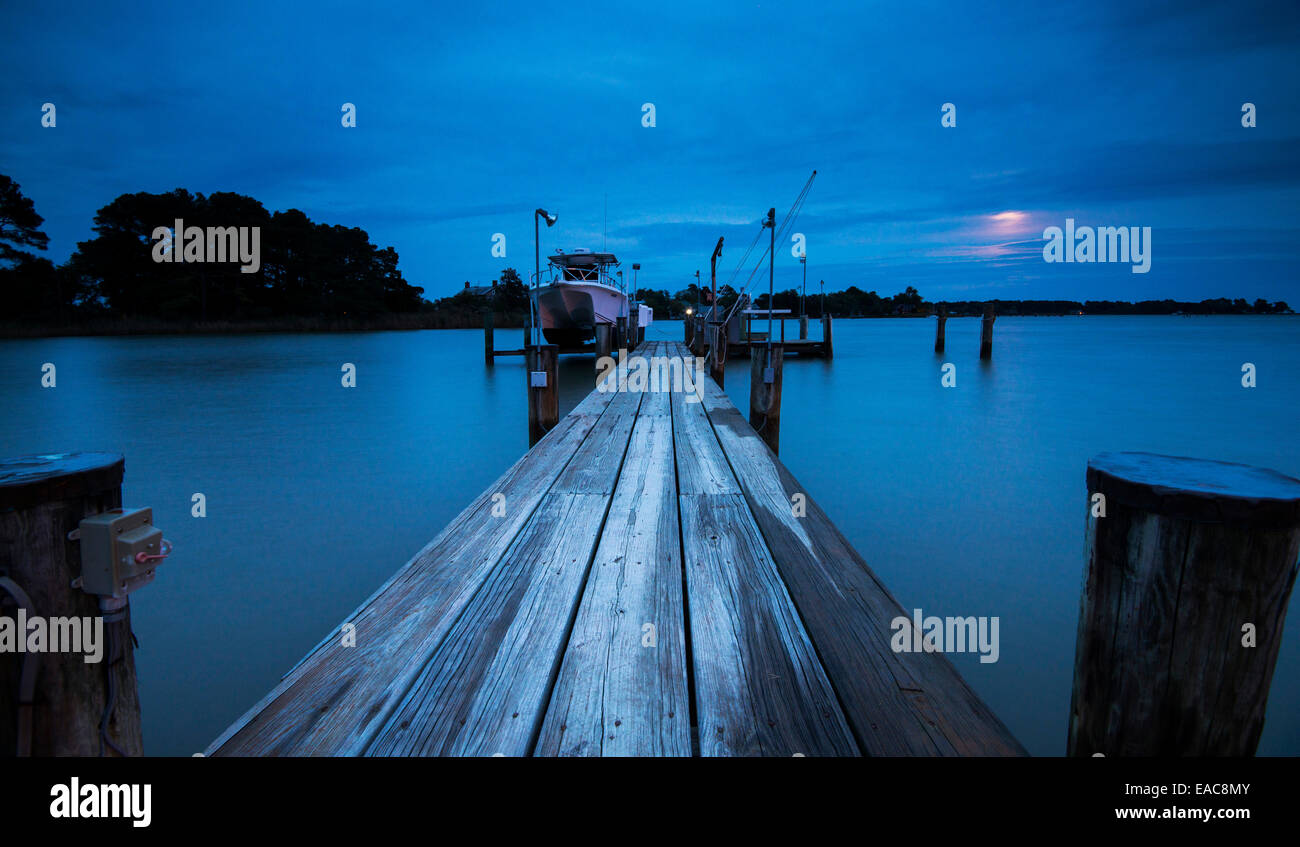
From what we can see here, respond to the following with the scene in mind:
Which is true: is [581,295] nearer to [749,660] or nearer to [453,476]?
[453,476]

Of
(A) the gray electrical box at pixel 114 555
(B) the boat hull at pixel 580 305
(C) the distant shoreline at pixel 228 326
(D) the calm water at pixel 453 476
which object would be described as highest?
(C) the distant shoreline at pixel 228 326

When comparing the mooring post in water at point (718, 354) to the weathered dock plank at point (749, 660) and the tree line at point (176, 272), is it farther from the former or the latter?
the tree line at point (176, 272)

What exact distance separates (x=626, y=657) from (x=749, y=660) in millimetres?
431

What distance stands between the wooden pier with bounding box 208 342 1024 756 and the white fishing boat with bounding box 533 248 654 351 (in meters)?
20.0

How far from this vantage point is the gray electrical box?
1520 millimetres

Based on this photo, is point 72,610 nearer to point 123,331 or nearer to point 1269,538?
point 1269,538

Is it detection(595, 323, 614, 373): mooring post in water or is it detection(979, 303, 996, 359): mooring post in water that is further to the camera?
detection(979, 303, 996, 359): mooring post in water

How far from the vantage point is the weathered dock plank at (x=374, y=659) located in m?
1.80

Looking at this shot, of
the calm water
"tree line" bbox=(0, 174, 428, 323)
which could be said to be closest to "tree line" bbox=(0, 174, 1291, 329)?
"tree line" bbox=(0, 174, 428, 323)

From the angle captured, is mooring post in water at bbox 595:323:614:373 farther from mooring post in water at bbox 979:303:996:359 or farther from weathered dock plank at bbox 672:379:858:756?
mooring post in water at bbox 979:303:996:359

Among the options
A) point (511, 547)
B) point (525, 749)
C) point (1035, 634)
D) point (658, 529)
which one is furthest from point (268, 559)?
point (1035, 634)

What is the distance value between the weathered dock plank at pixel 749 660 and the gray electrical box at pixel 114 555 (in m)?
1.51

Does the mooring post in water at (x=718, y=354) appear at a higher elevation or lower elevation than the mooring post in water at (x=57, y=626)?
higher

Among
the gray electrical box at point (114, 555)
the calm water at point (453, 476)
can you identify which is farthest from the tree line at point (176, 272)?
the gray electrical box at point (114, 555)
